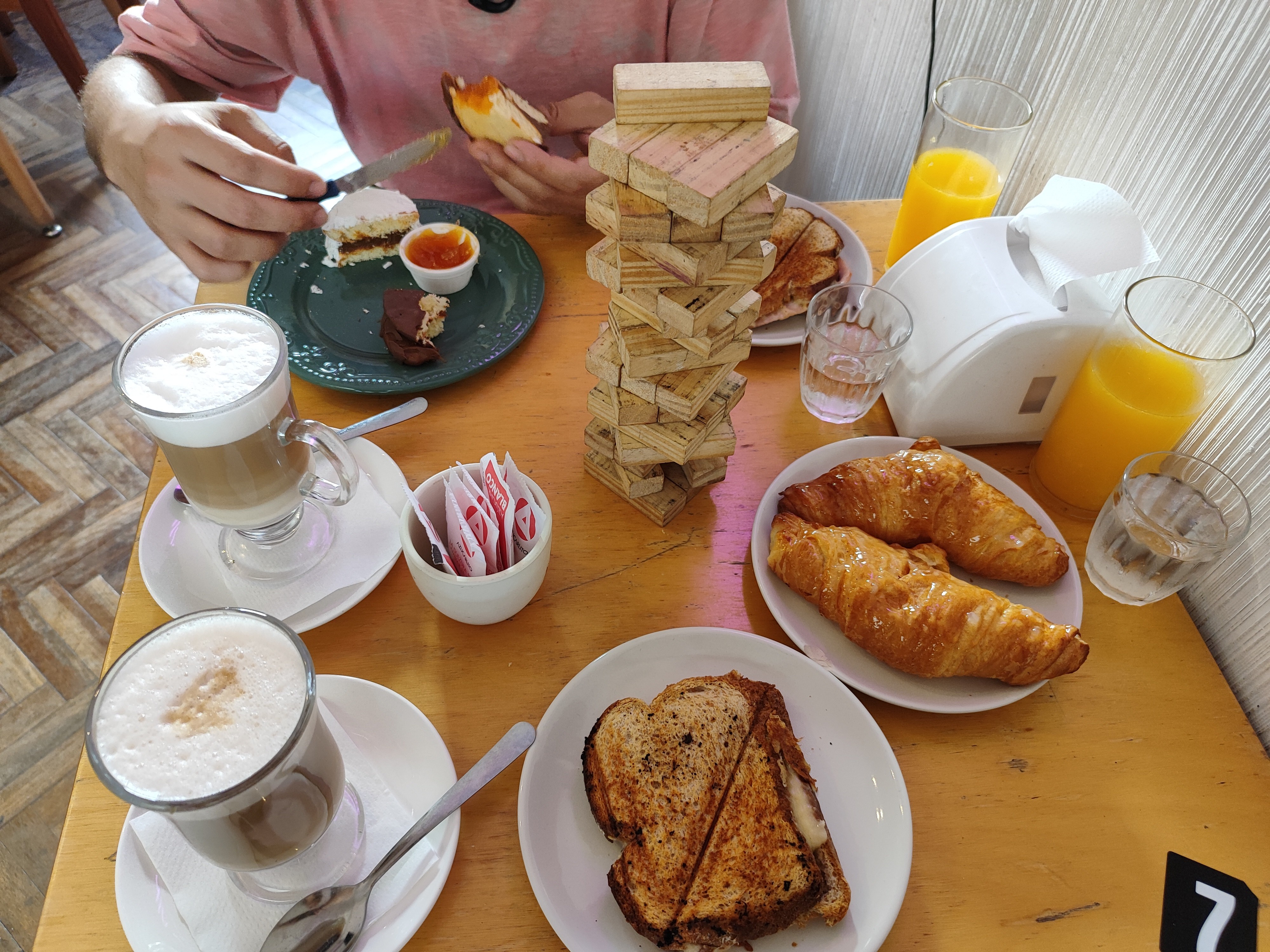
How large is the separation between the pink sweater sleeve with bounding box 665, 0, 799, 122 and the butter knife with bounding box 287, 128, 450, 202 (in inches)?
20.5

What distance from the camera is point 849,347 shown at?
1282 mm

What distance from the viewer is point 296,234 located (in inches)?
58.1

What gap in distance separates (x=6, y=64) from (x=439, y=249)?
4026 mm

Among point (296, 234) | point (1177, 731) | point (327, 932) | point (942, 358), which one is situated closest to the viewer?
point (327, 932)

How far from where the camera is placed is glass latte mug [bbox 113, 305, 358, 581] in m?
0.97

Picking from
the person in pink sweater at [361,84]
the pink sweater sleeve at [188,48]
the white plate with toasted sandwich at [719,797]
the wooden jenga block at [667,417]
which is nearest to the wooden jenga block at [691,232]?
the wooden jenga block at [667,417]

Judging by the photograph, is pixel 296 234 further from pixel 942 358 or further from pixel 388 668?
pixel 942 358

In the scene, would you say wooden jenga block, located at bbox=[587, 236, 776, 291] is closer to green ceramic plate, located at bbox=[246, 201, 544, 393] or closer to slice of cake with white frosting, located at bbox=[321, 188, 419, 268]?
green ceramic plate, located at bbox=[246, 201, 544, 393]

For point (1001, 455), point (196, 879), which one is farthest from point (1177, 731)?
point (196, 879)

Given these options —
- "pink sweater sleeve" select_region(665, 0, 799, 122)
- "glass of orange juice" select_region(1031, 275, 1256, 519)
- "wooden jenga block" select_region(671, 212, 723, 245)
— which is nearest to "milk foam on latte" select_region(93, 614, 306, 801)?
"wooden jenga block" select_region(671, 212, 723, 245)

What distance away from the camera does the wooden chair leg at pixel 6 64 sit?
3914 millimetres

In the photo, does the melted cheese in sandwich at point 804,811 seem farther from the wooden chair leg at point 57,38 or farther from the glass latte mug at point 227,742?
the wooden chair leg at point 57,38

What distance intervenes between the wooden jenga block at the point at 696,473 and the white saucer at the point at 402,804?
0.48m

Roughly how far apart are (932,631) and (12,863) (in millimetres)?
2097
